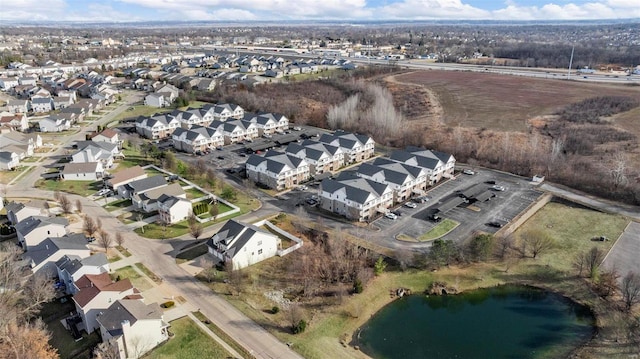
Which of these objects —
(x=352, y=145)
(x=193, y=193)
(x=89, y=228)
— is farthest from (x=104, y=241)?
(x=352, y=145)

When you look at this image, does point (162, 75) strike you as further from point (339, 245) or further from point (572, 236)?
point (572, 236)

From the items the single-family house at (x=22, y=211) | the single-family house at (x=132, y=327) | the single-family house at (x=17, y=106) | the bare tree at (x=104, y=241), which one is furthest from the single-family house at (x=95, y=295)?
the single-family house at (x=17, y=106)

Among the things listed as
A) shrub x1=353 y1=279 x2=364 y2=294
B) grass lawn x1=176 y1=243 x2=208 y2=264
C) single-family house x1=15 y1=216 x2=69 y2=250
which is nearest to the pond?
shrub x1=353 y1=279 x2=364 y2=294

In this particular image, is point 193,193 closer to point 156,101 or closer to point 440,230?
point 440,230

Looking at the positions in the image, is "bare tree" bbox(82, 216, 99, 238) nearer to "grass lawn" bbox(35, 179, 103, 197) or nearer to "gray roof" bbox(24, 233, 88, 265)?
"gray roof" bbox(24, 233, 88, 265)

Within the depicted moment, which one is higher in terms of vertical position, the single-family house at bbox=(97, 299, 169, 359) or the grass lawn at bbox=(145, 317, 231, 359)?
the single-family house at bbox=(97, 299, 169, 359)

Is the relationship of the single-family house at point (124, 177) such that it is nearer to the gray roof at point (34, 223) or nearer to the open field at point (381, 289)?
the gray roof at point (34, 223)
